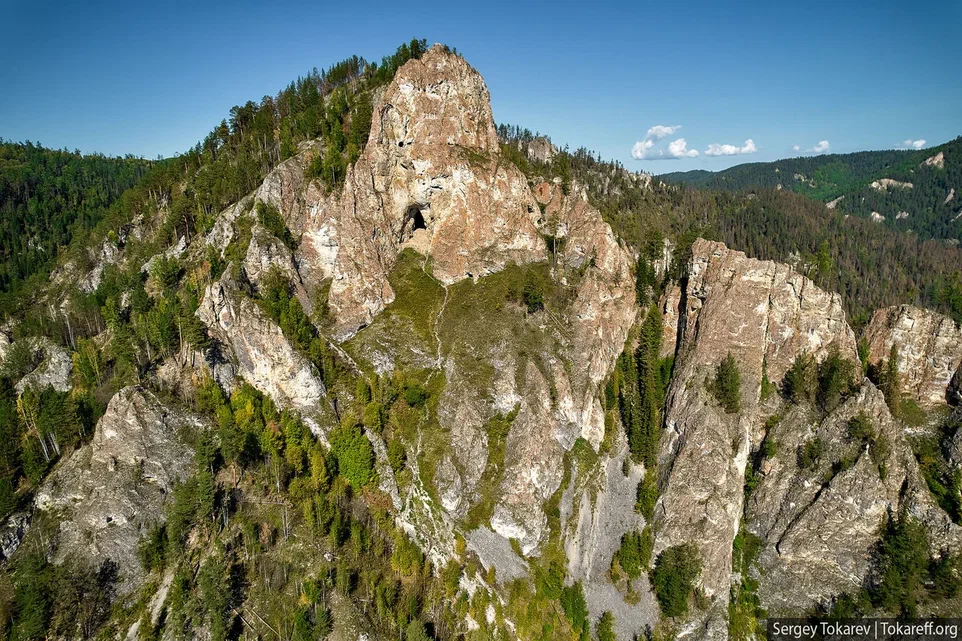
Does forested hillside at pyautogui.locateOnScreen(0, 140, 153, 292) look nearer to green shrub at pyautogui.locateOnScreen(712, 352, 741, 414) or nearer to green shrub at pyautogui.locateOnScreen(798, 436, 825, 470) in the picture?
green shrub at pyautogui.locateOnScreen(712, 352, 741, 414)

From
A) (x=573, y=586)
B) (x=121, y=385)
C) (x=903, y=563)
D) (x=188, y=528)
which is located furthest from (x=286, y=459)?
(x=903, y=563)

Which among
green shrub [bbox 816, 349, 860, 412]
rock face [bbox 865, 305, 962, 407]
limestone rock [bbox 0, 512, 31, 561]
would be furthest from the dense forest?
green shrub [bbox 816, 349, 860, 412]

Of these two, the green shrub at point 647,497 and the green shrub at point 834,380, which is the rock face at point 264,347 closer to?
the green shrub at point 647,497

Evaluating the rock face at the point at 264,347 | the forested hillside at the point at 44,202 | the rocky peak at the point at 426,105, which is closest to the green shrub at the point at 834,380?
the rocky peak at the point at 426,105

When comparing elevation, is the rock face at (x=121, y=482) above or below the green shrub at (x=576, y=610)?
above

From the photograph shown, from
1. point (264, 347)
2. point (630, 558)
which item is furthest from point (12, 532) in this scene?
point (630, 558)

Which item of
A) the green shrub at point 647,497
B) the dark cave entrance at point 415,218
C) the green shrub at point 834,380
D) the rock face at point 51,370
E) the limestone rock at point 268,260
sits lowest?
the green shrub at point 647,497
